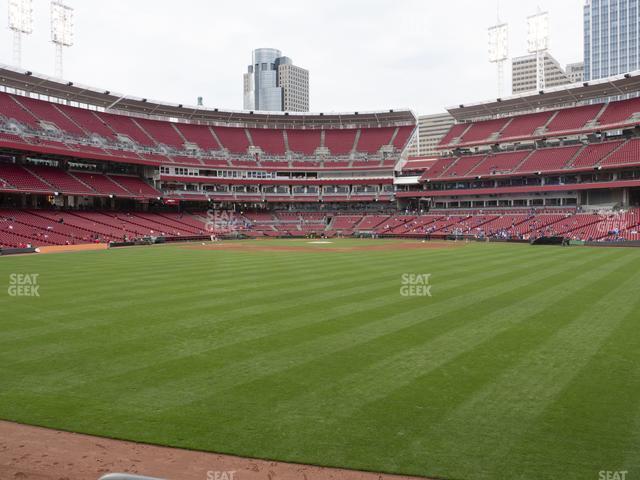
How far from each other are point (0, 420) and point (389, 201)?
89469mm

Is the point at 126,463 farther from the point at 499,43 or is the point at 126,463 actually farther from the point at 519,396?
the point at 499,43

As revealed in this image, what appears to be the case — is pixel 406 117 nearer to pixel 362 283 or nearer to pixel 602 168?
pixel 602 168

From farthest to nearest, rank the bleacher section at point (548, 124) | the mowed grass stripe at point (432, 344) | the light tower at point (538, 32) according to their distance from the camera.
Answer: the light tower at point (538, 32), the bleacher section at point (548, 124), the mowed grass stripe at point (432, 344)

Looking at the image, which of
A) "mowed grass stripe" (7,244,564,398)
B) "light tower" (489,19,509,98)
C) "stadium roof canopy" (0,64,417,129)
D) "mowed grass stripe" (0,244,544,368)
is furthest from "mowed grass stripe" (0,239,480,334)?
"light tower" (489,19,509,98)

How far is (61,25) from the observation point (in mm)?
72375

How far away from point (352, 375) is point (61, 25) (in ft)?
277

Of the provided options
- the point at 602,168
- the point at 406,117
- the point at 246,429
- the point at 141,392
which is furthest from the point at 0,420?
the point at 406,117

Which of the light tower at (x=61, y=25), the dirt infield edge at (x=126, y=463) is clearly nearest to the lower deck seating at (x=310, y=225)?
the light tower at (x=61, y=25)

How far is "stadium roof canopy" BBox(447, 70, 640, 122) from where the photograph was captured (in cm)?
6969

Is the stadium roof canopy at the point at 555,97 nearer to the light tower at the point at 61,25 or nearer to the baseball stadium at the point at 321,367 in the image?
the baseball stadium at the point at 321,367

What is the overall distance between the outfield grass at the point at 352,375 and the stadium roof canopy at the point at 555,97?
64510mm

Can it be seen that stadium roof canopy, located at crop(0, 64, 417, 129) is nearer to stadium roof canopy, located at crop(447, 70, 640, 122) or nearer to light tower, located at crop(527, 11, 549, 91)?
stadium roof canopy, located at crop(447, 70, 640, 122)

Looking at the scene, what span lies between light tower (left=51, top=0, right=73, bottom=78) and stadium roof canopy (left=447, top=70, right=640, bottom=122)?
69546 mm

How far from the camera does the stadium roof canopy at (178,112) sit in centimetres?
6962
